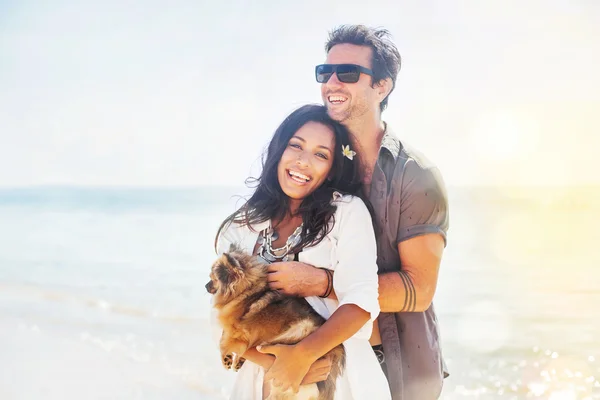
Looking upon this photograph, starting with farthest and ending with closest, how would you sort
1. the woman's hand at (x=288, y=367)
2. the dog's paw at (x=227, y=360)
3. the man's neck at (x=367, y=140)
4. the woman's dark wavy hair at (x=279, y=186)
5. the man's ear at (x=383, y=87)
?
the man's ear at (x=383, y=87), the man's neck at (x=367, y=140), the woman's dark wavy hair at (x=279, y=186), the dog's paw at (x=227, y=360), the woman's hand at (x=288, y=367)

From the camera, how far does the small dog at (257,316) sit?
342cm

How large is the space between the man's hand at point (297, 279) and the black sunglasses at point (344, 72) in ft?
4.92

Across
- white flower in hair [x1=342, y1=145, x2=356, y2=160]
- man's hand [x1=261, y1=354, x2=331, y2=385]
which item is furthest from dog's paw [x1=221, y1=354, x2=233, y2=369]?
white flower in hair [x1=342, y1=145, x2=356, y2=160]

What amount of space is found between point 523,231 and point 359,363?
18977mm

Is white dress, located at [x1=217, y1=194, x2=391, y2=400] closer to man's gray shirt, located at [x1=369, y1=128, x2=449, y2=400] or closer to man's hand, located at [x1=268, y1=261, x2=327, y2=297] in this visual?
man's hand, located at [x1=268, y1=261, x2=327, y2=297]

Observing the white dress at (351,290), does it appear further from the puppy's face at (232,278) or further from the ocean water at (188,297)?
the ocean water at (188,297)

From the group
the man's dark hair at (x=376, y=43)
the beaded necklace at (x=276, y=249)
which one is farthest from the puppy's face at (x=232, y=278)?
the man's dark hair at (x=376, y=43)

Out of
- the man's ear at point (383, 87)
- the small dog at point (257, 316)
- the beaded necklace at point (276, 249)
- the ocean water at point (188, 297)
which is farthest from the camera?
the ocean water at point (188, 297)

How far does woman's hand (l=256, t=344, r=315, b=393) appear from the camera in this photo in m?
3.31

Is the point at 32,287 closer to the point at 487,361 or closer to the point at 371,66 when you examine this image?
the point at 487,361

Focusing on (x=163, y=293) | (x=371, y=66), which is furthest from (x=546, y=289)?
(x=371, y=66)

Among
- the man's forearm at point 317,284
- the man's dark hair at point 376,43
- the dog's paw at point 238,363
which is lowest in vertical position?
the dog's paw at point 238,363

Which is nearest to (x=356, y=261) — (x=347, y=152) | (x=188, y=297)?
(x=347, y=152)

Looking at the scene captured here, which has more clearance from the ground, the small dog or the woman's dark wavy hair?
the woman's dark wavy hair
